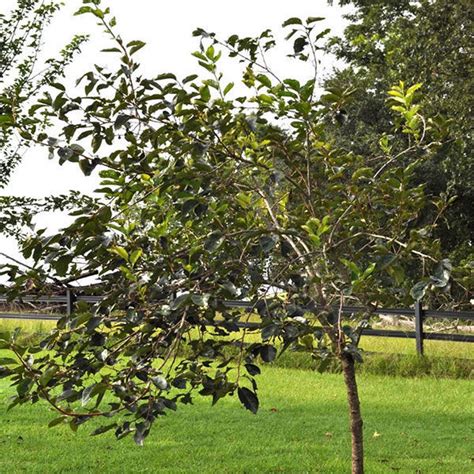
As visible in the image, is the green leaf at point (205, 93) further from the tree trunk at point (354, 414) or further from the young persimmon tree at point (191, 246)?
the tree trunk at point (354, 414)

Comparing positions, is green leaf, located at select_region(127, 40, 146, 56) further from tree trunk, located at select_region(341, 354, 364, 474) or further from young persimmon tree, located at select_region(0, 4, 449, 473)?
tree trunk, located at select_region(341, 354, 364, 474)

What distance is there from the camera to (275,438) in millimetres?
7012

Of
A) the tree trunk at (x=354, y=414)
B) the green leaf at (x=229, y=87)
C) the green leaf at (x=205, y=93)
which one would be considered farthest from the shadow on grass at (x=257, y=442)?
the green leaf at (x=205, y=93)

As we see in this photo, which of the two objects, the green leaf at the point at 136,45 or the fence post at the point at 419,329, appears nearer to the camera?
the green leaf at the point at 136,45

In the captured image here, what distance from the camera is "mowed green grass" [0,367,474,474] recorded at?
6.10 m

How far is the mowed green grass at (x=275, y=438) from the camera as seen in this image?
610 centimetres

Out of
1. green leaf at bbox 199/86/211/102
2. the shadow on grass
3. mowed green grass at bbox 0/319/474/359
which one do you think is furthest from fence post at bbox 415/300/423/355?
green leaf at bbox 199/86/211/102

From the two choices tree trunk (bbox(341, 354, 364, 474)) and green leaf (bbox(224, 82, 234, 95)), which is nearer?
green leaf (bbox(224, 82, 234, 95))

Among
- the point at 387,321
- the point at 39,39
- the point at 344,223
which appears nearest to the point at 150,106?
the point at 344,223

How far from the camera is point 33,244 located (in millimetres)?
2797

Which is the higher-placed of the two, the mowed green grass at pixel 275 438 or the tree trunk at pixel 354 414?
the tree trunk at pixel 354 414

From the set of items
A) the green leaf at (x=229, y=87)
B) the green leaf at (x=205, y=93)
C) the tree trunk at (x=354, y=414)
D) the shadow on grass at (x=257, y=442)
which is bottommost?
the shadow on grass at (x=257, y=442)

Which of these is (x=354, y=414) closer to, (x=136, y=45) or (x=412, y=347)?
(x=136, y=45)

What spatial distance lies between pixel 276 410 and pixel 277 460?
2.28 metres
